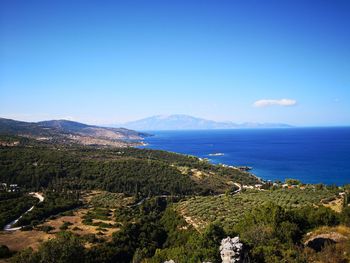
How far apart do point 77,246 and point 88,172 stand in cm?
6929

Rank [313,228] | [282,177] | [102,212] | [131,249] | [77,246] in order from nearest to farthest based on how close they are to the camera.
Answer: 1. [77,246]
2. [313,228]
3. [131,249]
4. [102,212]
5. [282,177]

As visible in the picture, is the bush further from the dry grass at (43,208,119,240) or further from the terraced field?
the terraced field

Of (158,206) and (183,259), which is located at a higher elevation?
(183,259)

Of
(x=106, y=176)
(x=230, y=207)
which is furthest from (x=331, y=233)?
(x=106, y=176)

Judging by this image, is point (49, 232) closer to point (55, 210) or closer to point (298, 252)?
point (55, 210)

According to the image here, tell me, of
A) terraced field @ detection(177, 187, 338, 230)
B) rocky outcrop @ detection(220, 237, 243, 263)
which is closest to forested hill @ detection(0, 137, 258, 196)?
terraced field @ detection(177, 187, 338, 230)

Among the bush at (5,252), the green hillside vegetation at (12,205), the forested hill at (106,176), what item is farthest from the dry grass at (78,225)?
the forested hill at (106,176)

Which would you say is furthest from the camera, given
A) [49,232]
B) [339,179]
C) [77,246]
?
[339,179]

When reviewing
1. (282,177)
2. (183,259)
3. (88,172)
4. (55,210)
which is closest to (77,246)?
(183,259)

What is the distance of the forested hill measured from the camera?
8119 centimetres

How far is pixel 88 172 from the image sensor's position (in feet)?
296

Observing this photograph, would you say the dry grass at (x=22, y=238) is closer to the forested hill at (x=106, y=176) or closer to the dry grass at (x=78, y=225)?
the dry grass at (x=78, y=225)

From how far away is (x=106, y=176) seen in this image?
88.6 meters

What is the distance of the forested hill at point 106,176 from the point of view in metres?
81.2
